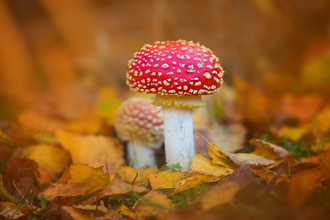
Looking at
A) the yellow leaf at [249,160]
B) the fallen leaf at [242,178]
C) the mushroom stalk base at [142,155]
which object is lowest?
the mushroom stalk base at [142,155]

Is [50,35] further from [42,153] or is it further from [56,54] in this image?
→ [42,153]

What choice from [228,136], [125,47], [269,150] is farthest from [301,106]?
[125,47]

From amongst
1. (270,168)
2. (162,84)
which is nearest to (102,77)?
(162,84)

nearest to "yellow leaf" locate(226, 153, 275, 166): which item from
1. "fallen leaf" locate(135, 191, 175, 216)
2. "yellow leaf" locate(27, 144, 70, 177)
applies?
"fallen leaf" locate(135, 191, 175, 216)

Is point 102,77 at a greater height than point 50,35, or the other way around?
point 50,35

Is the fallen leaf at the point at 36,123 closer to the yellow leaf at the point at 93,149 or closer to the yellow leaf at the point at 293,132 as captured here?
the yellow leaf at the point at 93,149

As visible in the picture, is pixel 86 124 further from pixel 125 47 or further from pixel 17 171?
pixel 125 47

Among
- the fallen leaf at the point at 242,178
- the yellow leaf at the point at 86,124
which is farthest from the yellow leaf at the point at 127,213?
the yellow leaf at the point at 86,124
